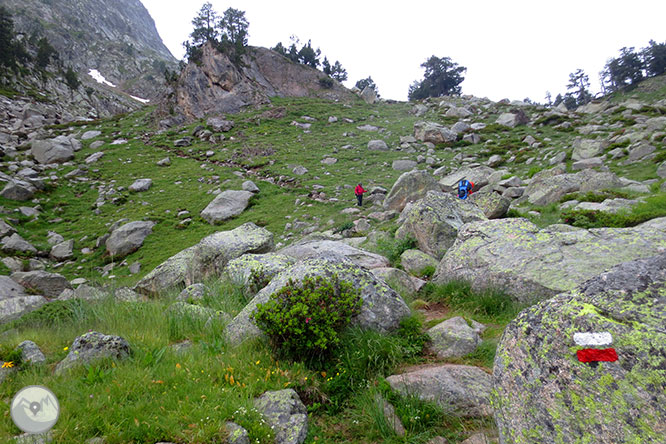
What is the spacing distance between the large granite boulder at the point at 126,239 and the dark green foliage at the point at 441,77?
86978 millimetres

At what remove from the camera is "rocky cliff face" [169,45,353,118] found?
5484cm

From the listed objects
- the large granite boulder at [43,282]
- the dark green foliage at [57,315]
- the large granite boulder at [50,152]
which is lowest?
the large granite boulder at [43,282]

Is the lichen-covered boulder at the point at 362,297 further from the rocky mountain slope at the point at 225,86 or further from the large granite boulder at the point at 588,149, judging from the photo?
the rocky mountain slope at the point at 225,86

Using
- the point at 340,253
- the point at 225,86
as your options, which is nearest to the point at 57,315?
the point at 340,253

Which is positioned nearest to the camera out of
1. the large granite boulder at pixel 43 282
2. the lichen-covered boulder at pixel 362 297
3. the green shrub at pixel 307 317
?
the green shrub at pixel 307 317

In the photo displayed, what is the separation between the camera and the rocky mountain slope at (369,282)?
297 centimetres

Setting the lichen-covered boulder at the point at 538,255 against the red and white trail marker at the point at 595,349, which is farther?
the lichen-covered boulder at the point at 538,255

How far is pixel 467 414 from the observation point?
396cm

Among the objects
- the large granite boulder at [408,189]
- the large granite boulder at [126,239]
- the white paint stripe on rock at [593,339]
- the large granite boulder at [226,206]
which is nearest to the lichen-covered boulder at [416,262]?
the white paint stripe on rock at [593,339]

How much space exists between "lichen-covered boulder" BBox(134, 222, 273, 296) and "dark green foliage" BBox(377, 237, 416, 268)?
4256 millimetres

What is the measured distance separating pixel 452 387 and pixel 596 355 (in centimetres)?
201

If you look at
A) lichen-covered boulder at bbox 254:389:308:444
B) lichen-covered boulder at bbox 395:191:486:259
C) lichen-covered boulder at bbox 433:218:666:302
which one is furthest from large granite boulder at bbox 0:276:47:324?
lichen-covered boulder at bbox 395:191:486:259

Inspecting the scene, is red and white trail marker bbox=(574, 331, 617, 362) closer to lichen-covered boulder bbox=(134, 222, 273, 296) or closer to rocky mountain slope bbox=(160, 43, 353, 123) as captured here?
→ lichen-covered boulder bbox=(134, 222, 273, 296)

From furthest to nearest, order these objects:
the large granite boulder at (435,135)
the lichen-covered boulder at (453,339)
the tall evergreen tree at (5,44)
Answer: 1. the tall evergreen tree at (5,44)
2. the large granite boulder at (435,135)
3. the lichen-covered boulder at (453,339)
